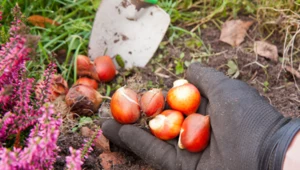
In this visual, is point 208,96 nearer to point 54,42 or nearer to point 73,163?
point 73,163

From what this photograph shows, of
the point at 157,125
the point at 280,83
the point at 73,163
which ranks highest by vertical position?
the point at 73,163

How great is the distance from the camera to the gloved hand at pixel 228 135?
1.60 metres

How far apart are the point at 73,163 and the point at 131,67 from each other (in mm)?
1385

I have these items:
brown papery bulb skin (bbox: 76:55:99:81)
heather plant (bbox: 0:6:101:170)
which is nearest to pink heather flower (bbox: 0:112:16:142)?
heather plant (bbox: 0:6:101:170)

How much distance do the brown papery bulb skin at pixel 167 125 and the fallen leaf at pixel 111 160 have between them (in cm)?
25

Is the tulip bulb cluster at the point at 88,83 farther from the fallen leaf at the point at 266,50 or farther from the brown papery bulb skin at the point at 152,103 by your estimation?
the fallen leaf at the point at 266,50

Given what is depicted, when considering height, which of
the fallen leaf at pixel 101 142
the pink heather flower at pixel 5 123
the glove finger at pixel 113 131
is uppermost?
the pink heather flower at pixel 5 123

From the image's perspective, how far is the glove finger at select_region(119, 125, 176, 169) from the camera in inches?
71.0

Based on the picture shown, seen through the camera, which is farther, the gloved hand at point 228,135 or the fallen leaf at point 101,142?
the fallen leaf at point 101,142

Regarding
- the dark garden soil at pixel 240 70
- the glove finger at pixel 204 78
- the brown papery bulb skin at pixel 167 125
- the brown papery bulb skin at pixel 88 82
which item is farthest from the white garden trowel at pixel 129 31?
the brown papery bulb skin at pixel 167 125

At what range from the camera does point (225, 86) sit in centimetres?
184

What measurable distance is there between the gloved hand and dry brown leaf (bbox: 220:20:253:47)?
733 mm

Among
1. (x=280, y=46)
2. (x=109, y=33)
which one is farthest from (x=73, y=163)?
(x=280, y=46)

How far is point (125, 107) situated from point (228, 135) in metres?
0.50
